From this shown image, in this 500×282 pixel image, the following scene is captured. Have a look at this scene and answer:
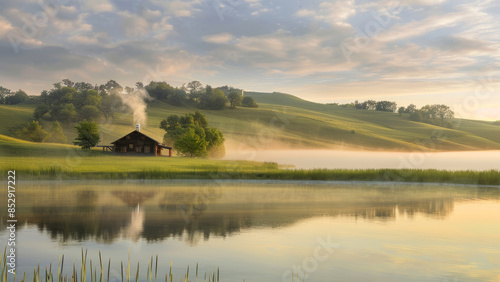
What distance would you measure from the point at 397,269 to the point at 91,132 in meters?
82.5

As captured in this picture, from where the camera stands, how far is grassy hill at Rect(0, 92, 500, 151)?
139125mm

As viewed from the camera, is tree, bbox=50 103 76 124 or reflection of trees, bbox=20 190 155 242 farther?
tree, bbox=50 103 76 124

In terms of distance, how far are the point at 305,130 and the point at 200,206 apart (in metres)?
130

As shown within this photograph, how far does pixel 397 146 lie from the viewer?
146 metres

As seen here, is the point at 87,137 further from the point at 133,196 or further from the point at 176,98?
the point at 176,98

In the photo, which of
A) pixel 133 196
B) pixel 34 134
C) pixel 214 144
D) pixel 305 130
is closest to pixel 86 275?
pixel 133 196


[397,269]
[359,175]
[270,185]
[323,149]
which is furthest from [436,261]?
[323,149]

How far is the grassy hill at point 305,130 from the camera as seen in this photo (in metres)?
139

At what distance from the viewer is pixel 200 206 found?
31.4 meters

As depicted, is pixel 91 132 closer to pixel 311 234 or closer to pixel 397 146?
pixel 311 234

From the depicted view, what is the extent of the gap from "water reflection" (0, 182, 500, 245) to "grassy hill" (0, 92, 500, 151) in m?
83.3

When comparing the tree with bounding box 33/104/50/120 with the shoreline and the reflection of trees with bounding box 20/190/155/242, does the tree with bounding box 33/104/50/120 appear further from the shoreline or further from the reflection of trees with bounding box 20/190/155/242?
the reflection of trees with bounding box 20/190/155/242

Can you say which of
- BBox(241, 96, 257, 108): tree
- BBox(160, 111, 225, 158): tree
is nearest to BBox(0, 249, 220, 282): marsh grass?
BBox(160, 111, 225, 158): tree

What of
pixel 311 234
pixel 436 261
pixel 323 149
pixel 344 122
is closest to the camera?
pixel 436 261
